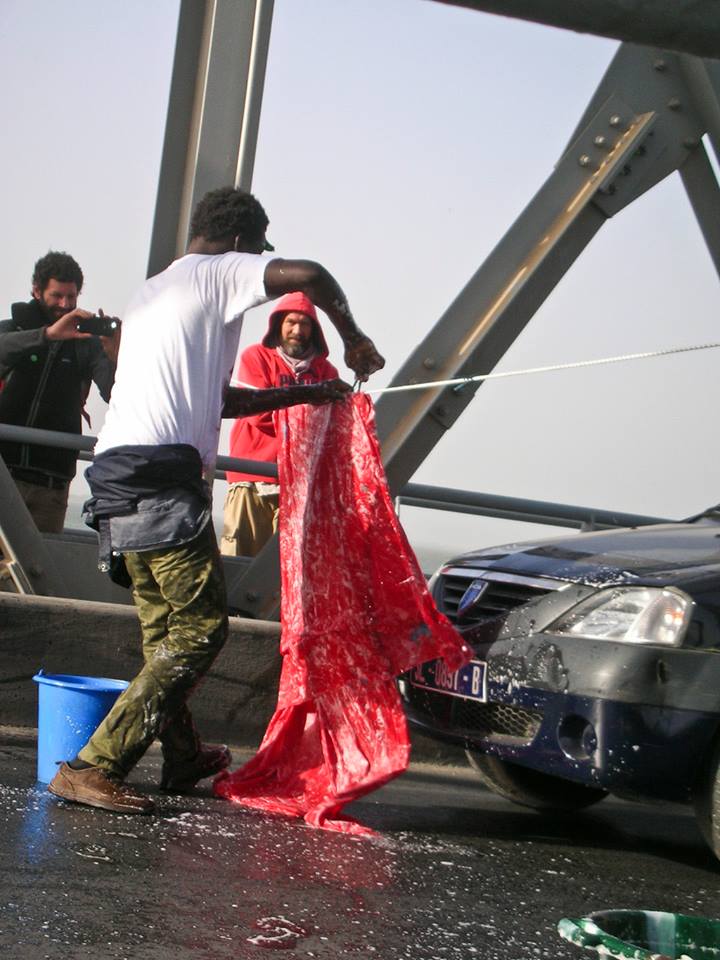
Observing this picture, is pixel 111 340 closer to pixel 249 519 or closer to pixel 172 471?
pixel 249 519

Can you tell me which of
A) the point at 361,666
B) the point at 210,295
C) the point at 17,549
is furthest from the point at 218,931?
the point at 17,549

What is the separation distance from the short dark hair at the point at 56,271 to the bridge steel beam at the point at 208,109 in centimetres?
103

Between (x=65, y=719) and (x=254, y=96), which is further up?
(x=254, y=96)

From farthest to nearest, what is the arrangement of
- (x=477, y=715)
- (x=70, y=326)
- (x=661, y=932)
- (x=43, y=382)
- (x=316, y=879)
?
(x=43, y=382) → (x=70, y=326) → (x=477, y=715) → (x=316, y=879) → (x=661, y=932)

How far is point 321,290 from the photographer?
4922mm

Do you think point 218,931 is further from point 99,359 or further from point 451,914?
point 99,359

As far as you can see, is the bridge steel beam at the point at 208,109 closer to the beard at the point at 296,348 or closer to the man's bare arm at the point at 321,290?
the beard at the point at 296,348

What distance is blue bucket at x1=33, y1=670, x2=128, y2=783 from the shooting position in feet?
17.5

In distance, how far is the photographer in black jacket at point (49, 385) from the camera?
7242 millimetres

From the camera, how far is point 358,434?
5.63 m

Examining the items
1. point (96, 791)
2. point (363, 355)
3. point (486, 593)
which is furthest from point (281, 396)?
point (96, 791)

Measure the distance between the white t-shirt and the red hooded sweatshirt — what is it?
1972 mm

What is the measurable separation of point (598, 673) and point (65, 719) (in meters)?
1.97

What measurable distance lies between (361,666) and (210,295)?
1.48m
